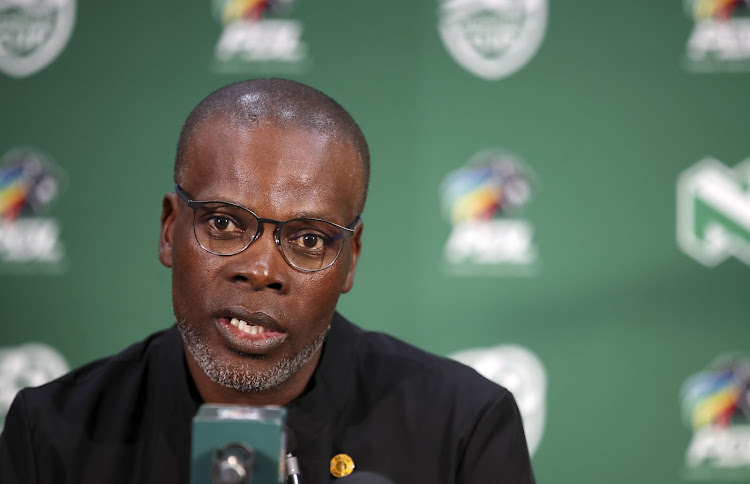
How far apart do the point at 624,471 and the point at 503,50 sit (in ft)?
4.36

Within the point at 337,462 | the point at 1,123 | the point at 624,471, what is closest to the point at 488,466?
the point at 337,462

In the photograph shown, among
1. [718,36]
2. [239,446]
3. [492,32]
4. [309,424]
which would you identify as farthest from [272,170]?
[718,36]

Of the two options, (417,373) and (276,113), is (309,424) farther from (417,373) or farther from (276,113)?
(276,113)

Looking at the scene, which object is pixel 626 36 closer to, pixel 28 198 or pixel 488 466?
→ pixel 488 466

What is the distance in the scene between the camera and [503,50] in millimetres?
2451

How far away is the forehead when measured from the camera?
4.07ft

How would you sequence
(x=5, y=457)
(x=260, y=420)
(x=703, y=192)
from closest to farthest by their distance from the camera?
(x=260, y=420)
(x=5, y=457)
(x=703, y=192)

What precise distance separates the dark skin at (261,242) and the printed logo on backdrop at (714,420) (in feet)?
5.05

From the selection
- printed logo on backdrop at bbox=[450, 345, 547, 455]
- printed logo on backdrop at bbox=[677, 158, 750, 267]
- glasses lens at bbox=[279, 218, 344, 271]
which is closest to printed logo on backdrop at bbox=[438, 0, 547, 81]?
printed logo on backdrop at bbox=[677, 158, 750, 267]

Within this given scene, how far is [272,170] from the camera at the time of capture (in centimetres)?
125

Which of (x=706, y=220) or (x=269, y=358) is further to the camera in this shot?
(x=706, y=220)

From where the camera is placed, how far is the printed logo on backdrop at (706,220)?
2.42 meters

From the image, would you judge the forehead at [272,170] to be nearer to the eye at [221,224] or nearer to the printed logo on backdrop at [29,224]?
the eye at [221,224]

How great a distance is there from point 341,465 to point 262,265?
429 mm
